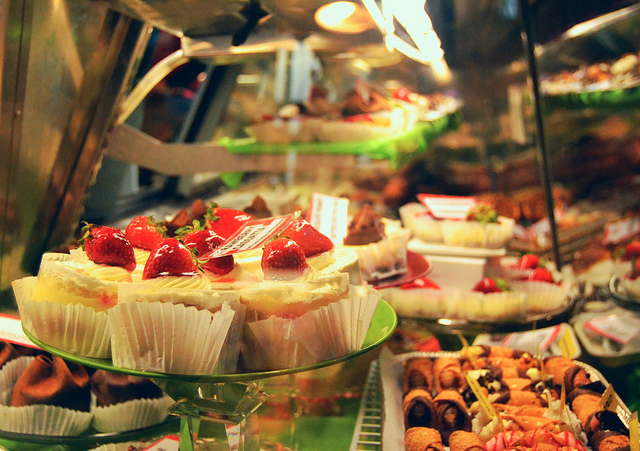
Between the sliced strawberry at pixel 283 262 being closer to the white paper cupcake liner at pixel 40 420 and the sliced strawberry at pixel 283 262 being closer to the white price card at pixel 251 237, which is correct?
the white price card at pixel 251 237

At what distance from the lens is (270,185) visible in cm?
350

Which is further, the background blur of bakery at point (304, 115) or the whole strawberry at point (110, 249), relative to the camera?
the background blur of bakery at point (304, 115)

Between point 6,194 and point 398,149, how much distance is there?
1.66 metres

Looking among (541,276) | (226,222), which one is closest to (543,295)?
(541,276)

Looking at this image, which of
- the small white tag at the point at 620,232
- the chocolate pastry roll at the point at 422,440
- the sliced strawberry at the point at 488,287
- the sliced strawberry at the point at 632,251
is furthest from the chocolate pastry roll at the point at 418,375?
the small white tag at the point at 620,232

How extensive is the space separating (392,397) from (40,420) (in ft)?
3.37

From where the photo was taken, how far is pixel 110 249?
129 cm

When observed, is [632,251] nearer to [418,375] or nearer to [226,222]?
[418,375]

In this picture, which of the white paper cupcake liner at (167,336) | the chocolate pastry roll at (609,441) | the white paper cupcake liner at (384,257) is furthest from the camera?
the white paper cupcake liner at (384,257)

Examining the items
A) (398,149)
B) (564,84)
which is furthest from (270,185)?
(564,84)

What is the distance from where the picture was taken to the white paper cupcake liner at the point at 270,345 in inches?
46.5

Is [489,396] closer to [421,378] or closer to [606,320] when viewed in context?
[421,378]

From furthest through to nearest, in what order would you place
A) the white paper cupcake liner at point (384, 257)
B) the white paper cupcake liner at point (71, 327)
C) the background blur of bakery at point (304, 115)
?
the white paper cupcake liner at point (384, 257) < the background blur of bakery at point (304, 115) < the white paper cupcake liner at point (71, 327)

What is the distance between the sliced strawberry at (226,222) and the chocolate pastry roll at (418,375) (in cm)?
75
